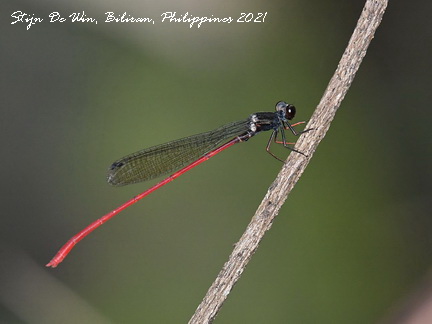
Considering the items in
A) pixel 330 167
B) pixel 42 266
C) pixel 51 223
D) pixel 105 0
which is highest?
pixel 105 0

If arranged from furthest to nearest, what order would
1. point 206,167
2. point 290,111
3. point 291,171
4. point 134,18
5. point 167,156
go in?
point 134,18 < point 206,167 < point 167,156 < point 290,111 < point 291,171

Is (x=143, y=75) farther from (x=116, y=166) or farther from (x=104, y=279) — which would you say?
(x=104, y=279)

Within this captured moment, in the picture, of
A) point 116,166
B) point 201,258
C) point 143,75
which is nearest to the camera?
point 116,166

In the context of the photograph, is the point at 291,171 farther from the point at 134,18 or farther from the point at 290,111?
the point at 134,18

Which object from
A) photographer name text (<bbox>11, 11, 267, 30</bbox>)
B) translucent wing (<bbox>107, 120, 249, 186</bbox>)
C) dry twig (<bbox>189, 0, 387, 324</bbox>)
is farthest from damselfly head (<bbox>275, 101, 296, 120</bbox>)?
dry twig (<bbox>189, 0, 387, 324</bbox>)

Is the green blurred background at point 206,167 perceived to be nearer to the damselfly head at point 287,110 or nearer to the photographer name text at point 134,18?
the photographer name text at point 134,18

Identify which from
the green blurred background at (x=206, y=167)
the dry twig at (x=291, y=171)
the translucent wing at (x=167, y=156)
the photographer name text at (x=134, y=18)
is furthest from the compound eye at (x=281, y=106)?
the dry twig at (x=291, y=171)

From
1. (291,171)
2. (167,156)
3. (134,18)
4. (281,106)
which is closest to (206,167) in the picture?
(167,156)

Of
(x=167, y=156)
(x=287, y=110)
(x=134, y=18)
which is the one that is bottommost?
(x=167, y=156)

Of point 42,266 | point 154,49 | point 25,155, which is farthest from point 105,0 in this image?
point 42,266
